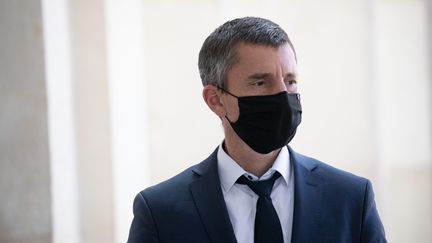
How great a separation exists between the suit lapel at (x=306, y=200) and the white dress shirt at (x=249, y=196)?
4 cm

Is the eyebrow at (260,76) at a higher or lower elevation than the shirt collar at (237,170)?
higher

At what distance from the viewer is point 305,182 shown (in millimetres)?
1701

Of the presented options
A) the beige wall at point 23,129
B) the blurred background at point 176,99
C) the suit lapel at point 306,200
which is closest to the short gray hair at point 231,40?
the suit lapel at point 306,200

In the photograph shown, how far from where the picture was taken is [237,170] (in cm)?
174

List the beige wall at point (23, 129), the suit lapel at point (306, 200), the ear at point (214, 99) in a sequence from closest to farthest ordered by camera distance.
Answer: the suit lapel at point (306, 200) → the ear at point (214, 99) → the beige wall at point (23, 129)

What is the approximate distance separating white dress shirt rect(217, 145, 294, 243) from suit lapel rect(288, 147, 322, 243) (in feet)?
0.13

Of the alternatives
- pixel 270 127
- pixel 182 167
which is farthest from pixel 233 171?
pixel 182 167

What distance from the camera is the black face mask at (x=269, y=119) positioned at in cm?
168

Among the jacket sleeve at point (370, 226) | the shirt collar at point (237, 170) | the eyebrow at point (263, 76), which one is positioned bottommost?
the jacket sleeve at point (370, 226)

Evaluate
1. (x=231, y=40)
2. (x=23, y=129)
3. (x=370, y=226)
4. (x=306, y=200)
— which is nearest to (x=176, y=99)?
(x=23, y=129)

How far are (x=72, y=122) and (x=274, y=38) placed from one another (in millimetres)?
1340

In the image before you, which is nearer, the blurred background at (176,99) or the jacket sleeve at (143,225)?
the jacket sleeve at (143,225)

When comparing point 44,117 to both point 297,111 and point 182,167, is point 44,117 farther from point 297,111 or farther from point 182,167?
point 297,111

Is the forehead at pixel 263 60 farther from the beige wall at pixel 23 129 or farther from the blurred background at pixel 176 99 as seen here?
the beige wall at pixel 23 129
